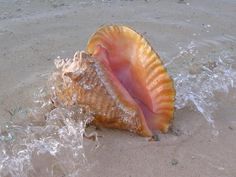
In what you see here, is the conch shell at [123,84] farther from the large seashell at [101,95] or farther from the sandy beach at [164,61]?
the sandy beach at [164,61]

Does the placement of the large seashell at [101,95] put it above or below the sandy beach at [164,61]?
above

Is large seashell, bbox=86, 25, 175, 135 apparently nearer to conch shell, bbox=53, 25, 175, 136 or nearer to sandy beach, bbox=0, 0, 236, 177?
conch shell, bbox=53, 25, 175, 136

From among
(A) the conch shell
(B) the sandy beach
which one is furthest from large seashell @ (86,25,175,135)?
(B) the sandy beach

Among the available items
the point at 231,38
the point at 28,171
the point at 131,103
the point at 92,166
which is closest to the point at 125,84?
the point at 131,103

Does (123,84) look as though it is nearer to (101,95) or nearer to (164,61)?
(101,95)

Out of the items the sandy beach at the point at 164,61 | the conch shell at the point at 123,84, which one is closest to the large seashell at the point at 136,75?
the conch shell at the point at 123,84

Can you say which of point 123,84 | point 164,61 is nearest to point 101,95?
point 123,84
